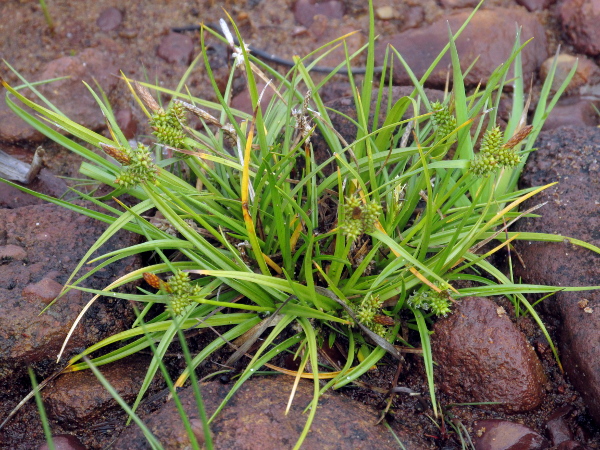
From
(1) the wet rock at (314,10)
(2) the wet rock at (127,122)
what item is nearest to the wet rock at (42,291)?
(2) the wet rock at (127,122)

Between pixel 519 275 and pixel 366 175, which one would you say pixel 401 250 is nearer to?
pixel 366 175

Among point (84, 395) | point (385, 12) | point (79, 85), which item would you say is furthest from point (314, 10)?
point (84, 395)

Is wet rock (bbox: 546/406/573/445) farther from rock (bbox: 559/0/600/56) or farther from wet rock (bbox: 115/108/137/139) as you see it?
wet rock (bbox: 115/108/137/139)

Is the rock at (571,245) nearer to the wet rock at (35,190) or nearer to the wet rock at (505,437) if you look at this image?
the wet rock at (505,437)

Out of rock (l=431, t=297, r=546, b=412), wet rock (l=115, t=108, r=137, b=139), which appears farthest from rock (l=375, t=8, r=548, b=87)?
rock (l=431, t=297, r=546, b=412)

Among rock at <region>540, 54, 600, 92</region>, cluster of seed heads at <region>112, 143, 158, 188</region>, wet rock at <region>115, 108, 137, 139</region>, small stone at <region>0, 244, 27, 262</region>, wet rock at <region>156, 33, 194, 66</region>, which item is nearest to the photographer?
cluster of seed heads at <region>112, 143, 158, 188</region>

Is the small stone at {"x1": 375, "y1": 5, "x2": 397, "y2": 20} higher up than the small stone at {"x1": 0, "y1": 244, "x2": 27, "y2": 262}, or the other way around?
the small stone at {"x1": 375, "y1": 5, "x2": 397, "y2": 20}

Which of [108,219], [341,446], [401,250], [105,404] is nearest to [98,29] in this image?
[108,219]
